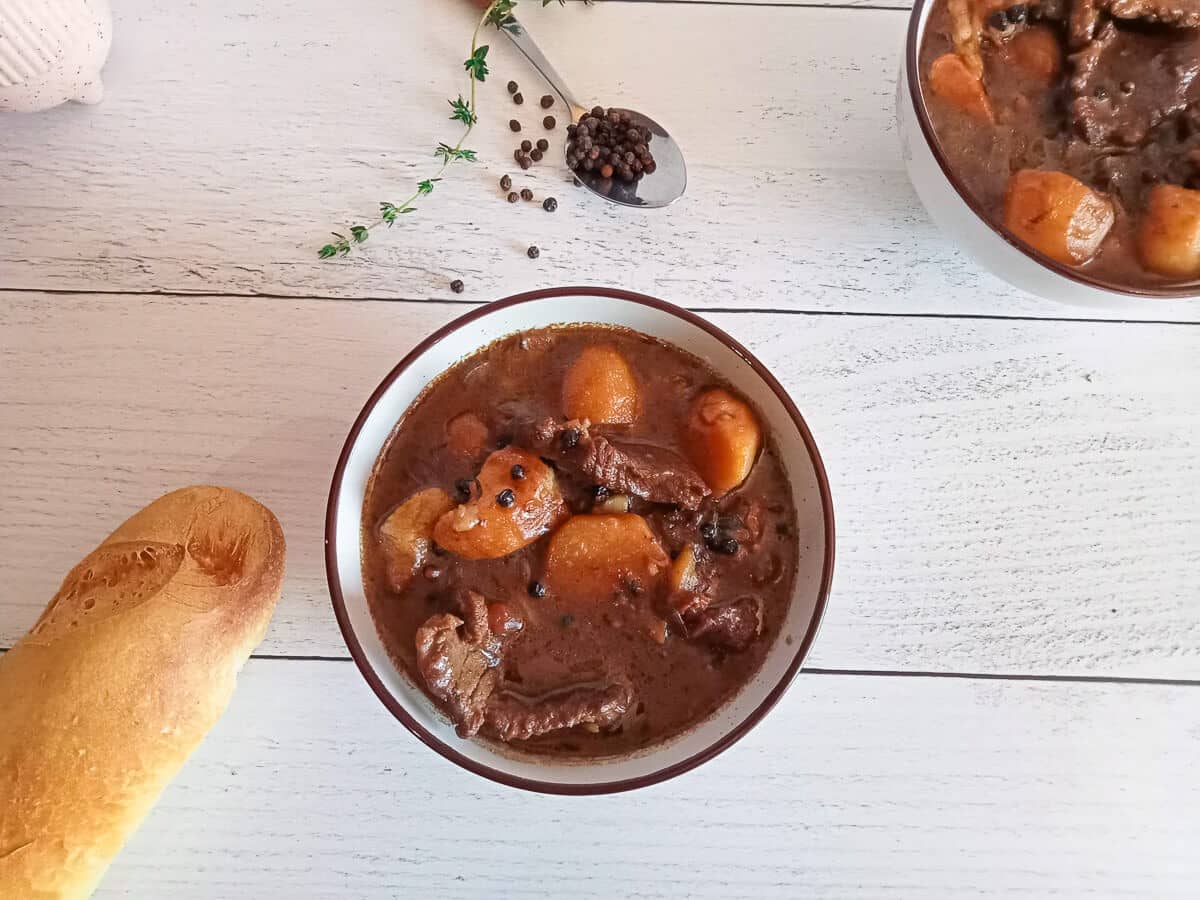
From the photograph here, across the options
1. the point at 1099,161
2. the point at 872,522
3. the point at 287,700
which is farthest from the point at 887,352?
the point at 287,700

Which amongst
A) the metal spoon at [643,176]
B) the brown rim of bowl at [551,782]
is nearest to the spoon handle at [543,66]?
the metal spoon at [643,176]

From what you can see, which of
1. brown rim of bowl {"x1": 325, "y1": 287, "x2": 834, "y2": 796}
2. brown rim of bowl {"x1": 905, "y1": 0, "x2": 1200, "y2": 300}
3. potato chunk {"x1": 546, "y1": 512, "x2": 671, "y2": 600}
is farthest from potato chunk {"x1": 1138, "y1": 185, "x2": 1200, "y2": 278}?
potato chunk {"x1": 546, "y1": 512, "x2": 671, "y2": 600}

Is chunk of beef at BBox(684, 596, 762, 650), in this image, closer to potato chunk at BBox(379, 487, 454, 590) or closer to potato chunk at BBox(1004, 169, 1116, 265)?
potato chunk at BBox(379, 487, 454, 590)

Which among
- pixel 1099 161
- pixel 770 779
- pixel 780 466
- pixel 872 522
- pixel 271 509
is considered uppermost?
pixel 1099 161

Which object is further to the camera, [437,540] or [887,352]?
[887,352]

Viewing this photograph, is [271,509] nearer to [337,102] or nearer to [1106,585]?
[337,102]

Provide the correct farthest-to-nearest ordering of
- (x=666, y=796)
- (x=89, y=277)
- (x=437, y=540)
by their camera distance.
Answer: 1. (x=89, y=277)
2. (x=666, y=796)
3. (x=437, y=540)

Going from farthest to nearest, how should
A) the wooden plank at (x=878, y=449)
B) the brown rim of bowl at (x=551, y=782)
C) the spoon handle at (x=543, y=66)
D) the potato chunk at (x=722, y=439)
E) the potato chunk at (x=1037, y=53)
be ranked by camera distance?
the spoon handle at (x=543, y=66), the wooden plank at (x=878, y=449), the potato chunk at (x=1037, y=53), the potato chunk at (x=722, y=439), the brown rim of bowl at (x=551, y=782)

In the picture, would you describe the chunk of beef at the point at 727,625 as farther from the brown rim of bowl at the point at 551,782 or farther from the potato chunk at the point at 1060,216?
the potato chunk at the point at 1060,216
